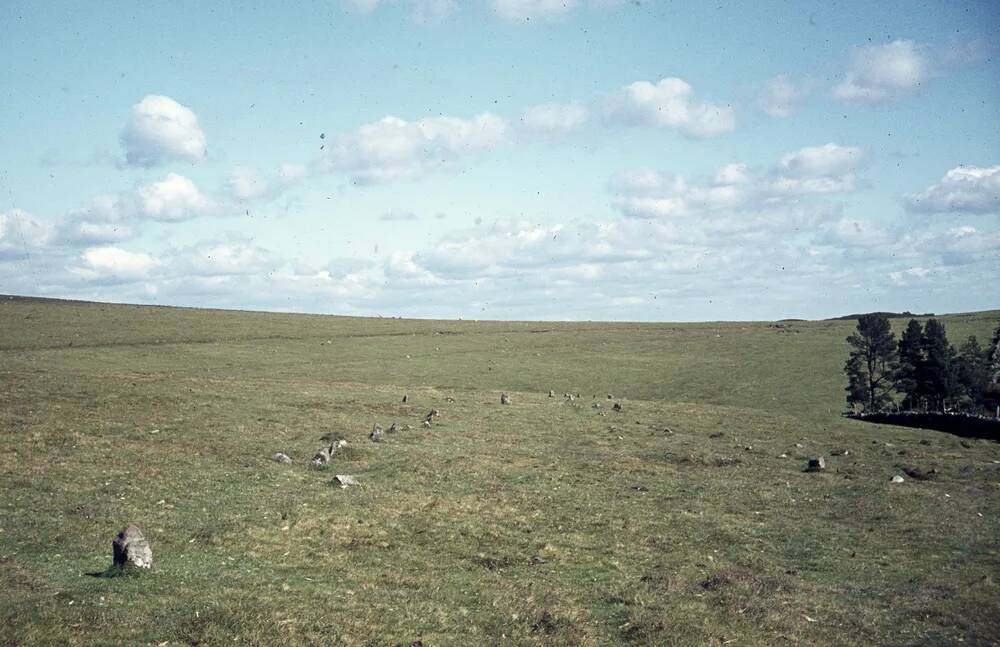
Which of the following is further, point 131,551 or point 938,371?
point 938,371

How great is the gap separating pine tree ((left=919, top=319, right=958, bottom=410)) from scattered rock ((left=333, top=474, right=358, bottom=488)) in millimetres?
72277

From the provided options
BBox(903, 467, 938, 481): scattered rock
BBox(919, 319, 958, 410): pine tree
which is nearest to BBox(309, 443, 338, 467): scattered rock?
BBox(903, 467, 938, 481): scattered rock

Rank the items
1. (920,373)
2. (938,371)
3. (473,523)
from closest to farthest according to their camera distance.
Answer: (473,523), (938,371), (920,373)

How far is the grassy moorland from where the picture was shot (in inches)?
568

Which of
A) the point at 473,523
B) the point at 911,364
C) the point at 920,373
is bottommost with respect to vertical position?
the point at 473,523

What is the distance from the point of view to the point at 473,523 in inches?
884

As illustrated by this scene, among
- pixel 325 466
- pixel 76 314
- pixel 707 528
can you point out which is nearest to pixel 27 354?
pixel 76 314

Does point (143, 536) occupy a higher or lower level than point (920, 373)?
lower

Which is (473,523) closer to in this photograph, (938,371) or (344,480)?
(344,480)

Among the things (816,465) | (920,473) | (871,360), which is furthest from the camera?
(871,360)

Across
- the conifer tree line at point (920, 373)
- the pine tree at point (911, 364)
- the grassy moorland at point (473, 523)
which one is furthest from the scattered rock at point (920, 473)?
the pine tree at point (911, 364)

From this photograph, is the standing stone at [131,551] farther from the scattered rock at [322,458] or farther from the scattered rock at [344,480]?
the scattered rock at [322,458]

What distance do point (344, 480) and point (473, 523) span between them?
6252 mm

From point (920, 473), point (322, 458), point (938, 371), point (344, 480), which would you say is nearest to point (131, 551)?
point (344, 480)
